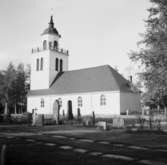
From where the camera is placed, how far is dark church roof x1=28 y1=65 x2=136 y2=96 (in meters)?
40.4

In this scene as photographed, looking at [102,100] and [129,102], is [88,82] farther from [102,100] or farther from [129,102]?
[129,102]

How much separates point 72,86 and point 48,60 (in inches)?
311

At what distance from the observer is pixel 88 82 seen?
143 ft

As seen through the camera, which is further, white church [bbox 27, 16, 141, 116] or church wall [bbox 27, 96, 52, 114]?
church wall [bbox 27, 96, 52, 114]

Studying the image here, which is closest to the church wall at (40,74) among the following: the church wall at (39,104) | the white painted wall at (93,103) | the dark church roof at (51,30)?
the church wall at (39,104)

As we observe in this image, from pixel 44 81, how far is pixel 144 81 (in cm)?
2866

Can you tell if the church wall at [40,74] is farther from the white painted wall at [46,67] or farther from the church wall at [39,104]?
the church wall at [39,104]

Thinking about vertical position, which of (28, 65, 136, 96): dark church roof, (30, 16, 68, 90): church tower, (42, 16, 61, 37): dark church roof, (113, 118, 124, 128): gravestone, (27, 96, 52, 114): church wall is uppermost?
(42, 16, 61, 37): dark church roof

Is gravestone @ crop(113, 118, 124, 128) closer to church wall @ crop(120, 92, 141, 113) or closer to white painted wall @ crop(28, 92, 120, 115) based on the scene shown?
white painted wall @ crop(28, 92, 120, 115)

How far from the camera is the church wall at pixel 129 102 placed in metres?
39.3

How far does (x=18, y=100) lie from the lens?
60.6m

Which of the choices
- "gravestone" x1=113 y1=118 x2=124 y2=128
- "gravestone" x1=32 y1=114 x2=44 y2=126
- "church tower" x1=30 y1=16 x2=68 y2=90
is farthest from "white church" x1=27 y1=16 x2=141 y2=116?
"gravestone" x1=113 y1=118 x2=124 y2=128

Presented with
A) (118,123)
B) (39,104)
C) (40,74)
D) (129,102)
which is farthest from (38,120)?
(40,74)

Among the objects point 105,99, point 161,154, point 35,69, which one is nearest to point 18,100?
point 35,69
